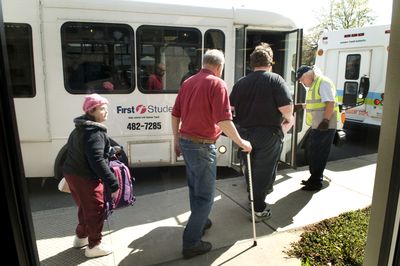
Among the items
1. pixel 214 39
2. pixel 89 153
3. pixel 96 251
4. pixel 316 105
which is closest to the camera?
pixel 89 153

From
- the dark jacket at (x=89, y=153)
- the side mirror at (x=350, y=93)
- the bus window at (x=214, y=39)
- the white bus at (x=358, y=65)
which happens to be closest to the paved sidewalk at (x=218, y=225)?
the dark jacket at (x=89, y=153)

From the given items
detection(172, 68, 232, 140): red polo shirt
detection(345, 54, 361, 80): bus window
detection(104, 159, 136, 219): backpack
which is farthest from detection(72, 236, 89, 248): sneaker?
detection(345, 54, 361, 80): bus window

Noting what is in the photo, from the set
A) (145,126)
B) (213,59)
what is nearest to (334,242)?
(213,59)

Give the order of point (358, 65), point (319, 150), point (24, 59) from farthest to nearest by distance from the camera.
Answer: point (358, 65) → point (319, 150) → point (24, 59)

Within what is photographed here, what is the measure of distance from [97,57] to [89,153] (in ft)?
6.78

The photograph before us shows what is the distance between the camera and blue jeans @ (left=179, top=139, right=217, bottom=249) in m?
3.05

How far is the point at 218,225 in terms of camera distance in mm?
3840

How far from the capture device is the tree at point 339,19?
23.4 ft

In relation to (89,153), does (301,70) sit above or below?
above

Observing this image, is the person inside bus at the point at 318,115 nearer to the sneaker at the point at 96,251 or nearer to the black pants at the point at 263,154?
the black pants at the point at 263,154

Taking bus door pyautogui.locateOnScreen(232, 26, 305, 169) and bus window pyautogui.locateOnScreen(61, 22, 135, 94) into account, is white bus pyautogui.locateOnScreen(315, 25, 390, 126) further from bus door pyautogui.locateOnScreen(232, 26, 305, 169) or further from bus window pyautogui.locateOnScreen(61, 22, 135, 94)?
bus window pyautogui.locateOnScreen(61, 22, 135, 94)

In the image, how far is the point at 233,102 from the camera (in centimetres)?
387

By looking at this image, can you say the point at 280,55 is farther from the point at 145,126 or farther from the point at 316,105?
the point at 145,126

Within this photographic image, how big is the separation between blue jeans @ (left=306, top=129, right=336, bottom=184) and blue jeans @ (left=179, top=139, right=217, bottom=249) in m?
2.10
